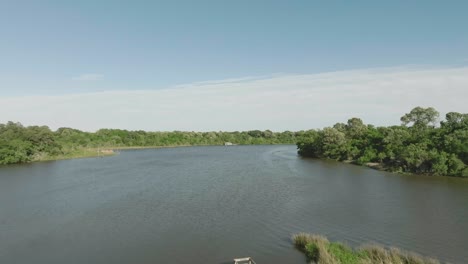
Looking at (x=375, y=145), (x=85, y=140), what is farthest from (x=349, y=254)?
(x=85, y=140)

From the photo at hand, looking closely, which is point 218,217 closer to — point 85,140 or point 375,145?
point 375,145

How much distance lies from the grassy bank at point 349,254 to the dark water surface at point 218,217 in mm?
945

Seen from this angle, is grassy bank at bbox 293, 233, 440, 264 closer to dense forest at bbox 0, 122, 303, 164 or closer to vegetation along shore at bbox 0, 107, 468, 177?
vegetation along shore at bbox 0, 107, 468, 177

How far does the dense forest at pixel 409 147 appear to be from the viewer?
1916 inches

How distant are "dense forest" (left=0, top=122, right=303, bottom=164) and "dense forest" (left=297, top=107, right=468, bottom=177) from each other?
65.2 metres

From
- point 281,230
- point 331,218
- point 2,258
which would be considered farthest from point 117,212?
point 331,218

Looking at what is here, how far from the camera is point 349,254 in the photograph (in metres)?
18.3

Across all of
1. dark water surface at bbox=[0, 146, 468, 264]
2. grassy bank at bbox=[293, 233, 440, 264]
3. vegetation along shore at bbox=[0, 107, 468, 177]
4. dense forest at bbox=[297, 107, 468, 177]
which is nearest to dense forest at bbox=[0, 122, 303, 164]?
vegetation along shore at bbox=[0, 107, 468, 177]

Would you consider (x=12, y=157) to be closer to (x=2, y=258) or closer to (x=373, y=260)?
(x=2, y=258)

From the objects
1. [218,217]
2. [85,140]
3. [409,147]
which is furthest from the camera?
[85,140]

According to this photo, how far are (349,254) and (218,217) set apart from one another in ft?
41.8

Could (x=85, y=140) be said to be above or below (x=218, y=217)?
above

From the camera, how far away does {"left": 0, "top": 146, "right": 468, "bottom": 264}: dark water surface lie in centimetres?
2103

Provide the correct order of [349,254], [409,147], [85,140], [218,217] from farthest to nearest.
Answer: [85,140], [409,147], [218,217], [349,254]
